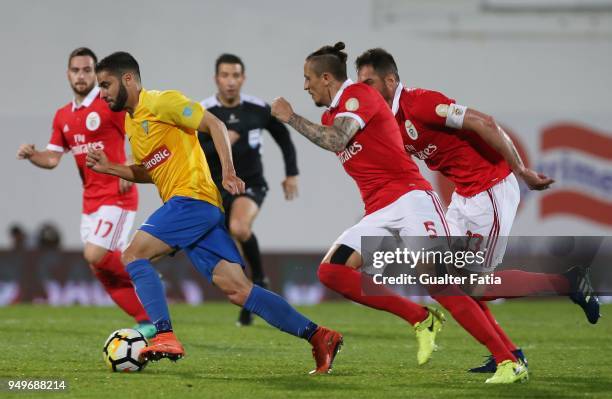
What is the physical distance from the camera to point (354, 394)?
575 centimetres

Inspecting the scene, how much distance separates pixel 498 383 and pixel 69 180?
11.1 m

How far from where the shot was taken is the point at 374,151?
21.9ft

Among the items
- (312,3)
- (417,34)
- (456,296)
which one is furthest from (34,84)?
(456,296)

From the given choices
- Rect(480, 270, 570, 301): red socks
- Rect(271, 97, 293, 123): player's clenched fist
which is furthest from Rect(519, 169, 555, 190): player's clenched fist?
Rect(271, 97, 293, 123): player's clenched fist

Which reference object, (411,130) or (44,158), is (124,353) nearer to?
(411,130)

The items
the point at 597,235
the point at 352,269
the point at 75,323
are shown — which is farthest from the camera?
the point at 597,235

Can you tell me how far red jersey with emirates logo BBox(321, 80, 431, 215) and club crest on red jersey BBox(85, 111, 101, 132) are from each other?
281 cm

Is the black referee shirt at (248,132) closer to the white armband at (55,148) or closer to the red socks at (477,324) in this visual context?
the white armband at (55,148)

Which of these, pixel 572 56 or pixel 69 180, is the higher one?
pixel 572 56

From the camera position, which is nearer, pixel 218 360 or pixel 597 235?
pixel 218 360

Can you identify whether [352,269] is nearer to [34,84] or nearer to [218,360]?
[218,360]

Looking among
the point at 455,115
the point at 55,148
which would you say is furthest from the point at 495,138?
the point at 55,148

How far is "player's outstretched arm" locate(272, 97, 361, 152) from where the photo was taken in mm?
6344

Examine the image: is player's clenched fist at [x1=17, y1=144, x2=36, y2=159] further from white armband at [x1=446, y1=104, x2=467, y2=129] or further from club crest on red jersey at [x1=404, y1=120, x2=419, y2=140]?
white armband at [x1=446, y1=104, x2=467, y2=129]
